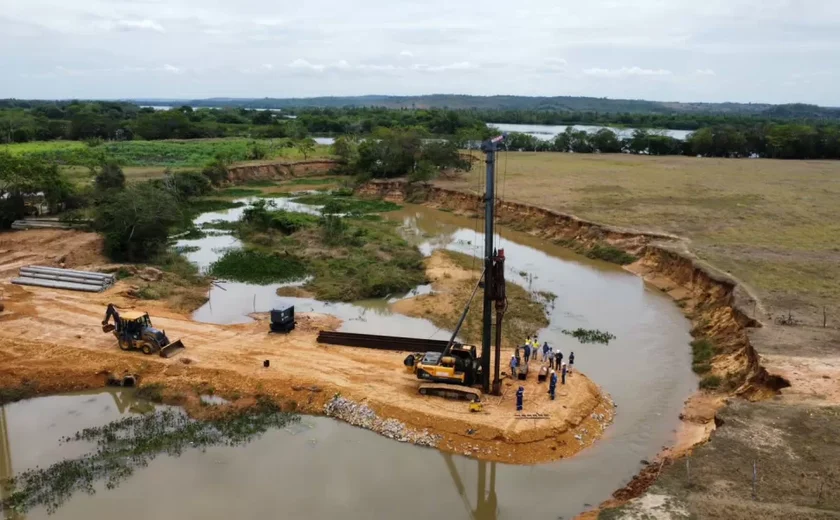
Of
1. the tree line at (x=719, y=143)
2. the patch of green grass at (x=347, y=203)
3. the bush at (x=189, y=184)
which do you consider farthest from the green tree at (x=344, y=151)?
the tree line at (x=719, y=143)

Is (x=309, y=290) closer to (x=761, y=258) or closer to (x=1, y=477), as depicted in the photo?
(x=1, y=477)

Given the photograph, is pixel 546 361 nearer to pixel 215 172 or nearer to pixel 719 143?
pixel 215 172

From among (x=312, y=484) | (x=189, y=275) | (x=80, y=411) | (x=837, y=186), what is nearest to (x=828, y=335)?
(x=312, y=484)

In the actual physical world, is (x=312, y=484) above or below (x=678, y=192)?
below

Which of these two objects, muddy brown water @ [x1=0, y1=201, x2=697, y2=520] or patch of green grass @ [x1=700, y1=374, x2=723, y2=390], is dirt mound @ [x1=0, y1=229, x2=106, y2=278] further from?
patch of green grass @ [x1=700, y1=374, x2=723, y2=390]

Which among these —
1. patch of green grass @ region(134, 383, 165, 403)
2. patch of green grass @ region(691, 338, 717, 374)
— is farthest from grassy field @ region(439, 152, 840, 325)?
patch of green grass @ region(134, 383, 165, 403)

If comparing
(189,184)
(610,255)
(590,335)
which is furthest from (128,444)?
(189,184)
